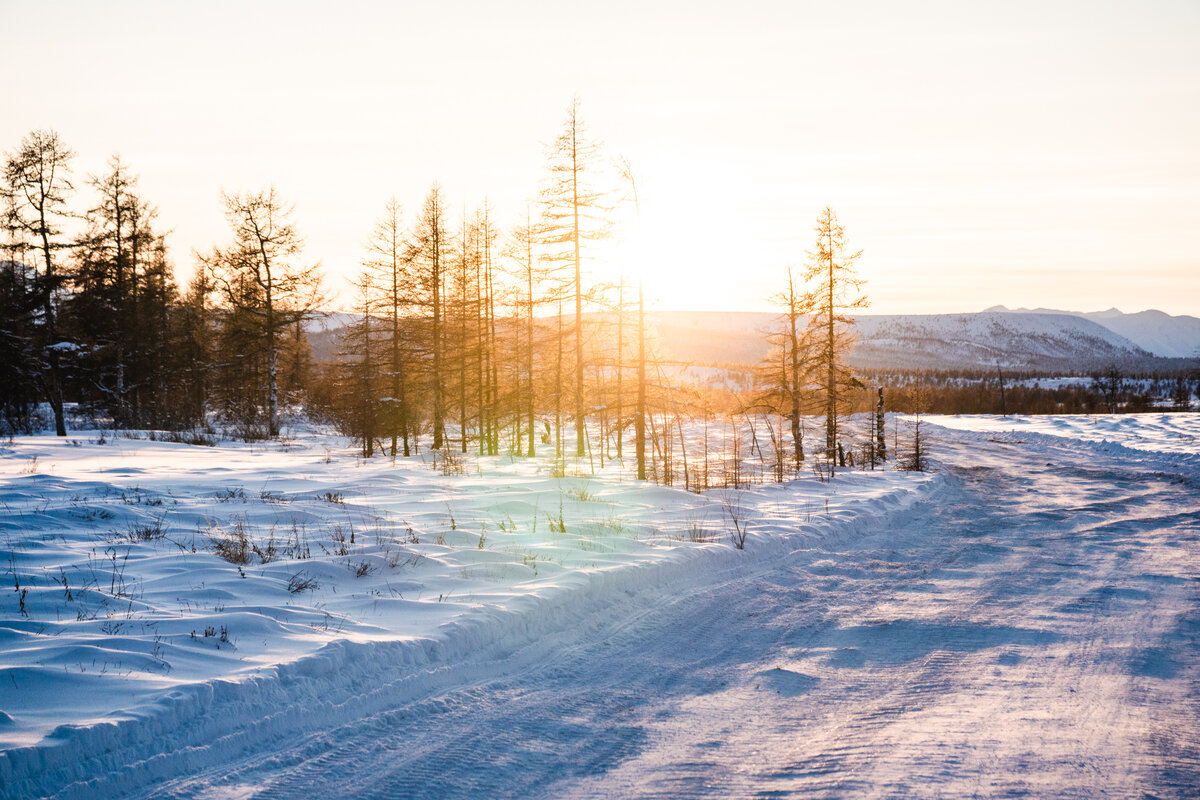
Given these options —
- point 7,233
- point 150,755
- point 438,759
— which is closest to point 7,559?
point 150,755

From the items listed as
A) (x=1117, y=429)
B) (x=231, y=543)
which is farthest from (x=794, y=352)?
(x=231, y=543)

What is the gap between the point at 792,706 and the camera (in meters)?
4.40

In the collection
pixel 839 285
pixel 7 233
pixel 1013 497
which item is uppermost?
pixel 7 233

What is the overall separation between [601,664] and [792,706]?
153 cm

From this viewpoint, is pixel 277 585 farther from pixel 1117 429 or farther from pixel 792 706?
pixel 1117 429

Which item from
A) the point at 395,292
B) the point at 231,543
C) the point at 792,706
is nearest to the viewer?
the point at 792,706

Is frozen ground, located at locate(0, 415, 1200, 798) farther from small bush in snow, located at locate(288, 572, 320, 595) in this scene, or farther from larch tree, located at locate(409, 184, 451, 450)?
larch tree, located at locate(409, 184, 451, 450)

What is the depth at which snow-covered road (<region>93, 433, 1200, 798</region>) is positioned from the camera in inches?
137

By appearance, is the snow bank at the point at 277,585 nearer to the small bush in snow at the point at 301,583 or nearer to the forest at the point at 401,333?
the small bush in snow at the point at 301,583

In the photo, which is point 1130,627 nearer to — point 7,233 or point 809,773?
point 809,773

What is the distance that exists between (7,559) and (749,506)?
36.6 ft

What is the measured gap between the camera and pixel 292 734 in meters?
4.00

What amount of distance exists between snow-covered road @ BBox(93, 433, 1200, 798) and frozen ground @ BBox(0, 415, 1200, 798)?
0.02 m

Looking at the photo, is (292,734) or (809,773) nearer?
(809,773)
